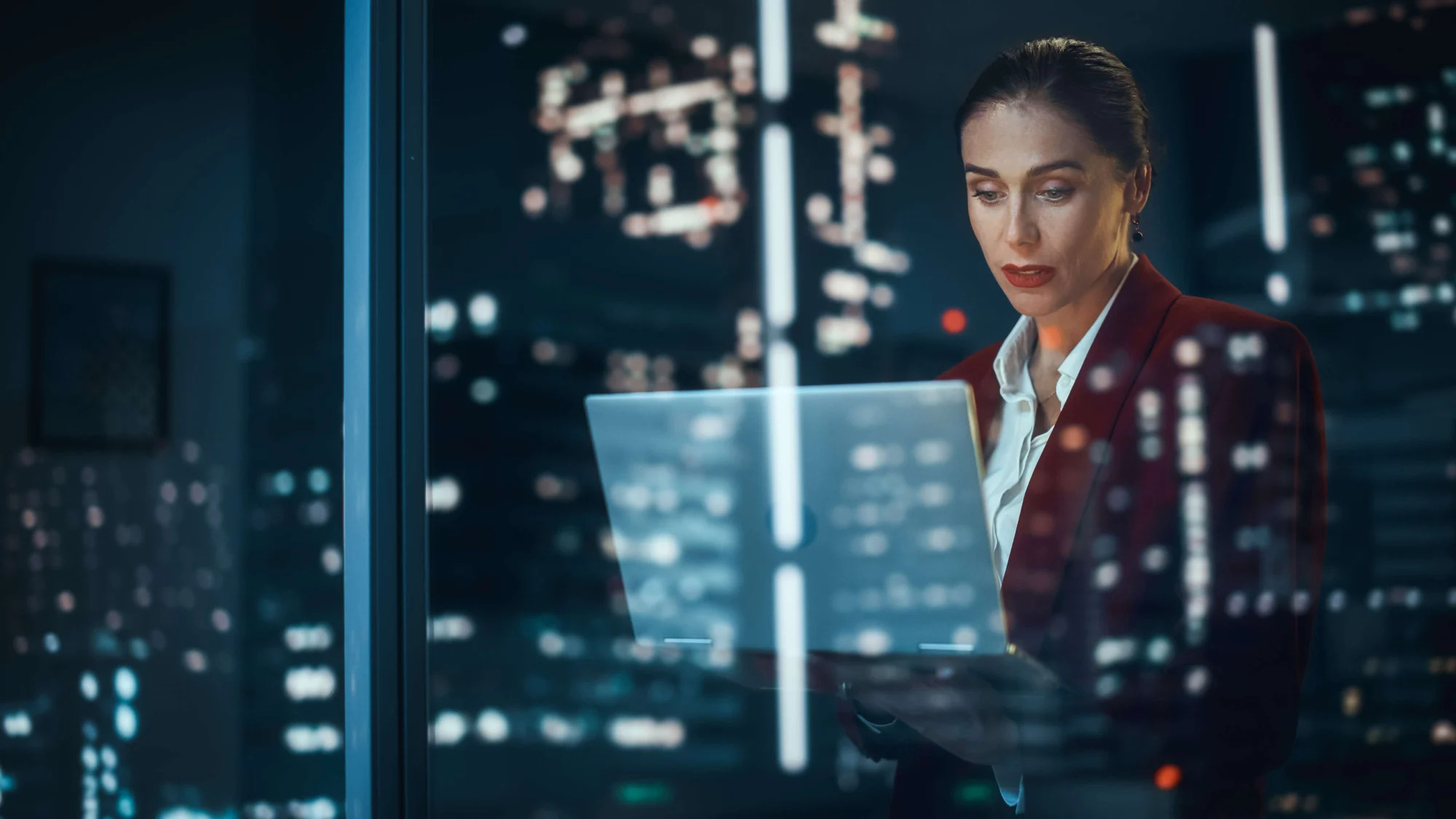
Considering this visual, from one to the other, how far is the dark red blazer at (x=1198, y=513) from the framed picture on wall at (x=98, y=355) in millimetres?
2044

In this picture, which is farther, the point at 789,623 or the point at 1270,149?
the point at 1270,149

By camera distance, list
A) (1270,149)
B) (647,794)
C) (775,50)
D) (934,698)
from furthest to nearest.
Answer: (647,794) < (775,50) < (1270,149) < (934,698)

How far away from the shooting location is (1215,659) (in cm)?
148

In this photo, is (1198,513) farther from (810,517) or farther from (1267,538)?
(810,517)

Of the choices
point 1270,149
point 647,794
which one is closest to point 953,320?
point 1270,149

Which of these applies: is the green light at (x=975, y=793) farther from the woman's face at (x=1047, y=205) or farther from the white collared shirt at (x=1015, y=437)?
the woman's face at (x=1047, y=205)

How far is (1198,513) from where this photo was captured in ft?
4.59

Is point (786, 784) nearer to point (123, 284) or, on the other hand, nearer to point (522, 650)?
point (522, 650)

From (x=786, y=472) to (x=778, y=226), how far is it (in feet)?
6.55

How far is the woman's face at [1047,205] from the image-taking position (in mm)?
1462

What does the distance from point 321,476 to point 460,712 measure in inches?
30.7

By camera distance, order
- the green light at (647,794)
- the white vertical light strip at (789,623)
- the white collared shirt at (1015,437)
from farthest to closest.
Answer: the green light at (647,794) → the white collared shirt at (1015,437) → the white vertical light strip at (789,623)

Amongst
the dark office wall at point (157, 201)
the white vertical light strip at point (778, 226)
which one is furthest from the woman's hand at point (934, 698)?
the dark office wall at point (157, 201)

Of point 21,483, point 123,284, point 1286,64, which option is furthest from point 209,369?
point 1286,64
